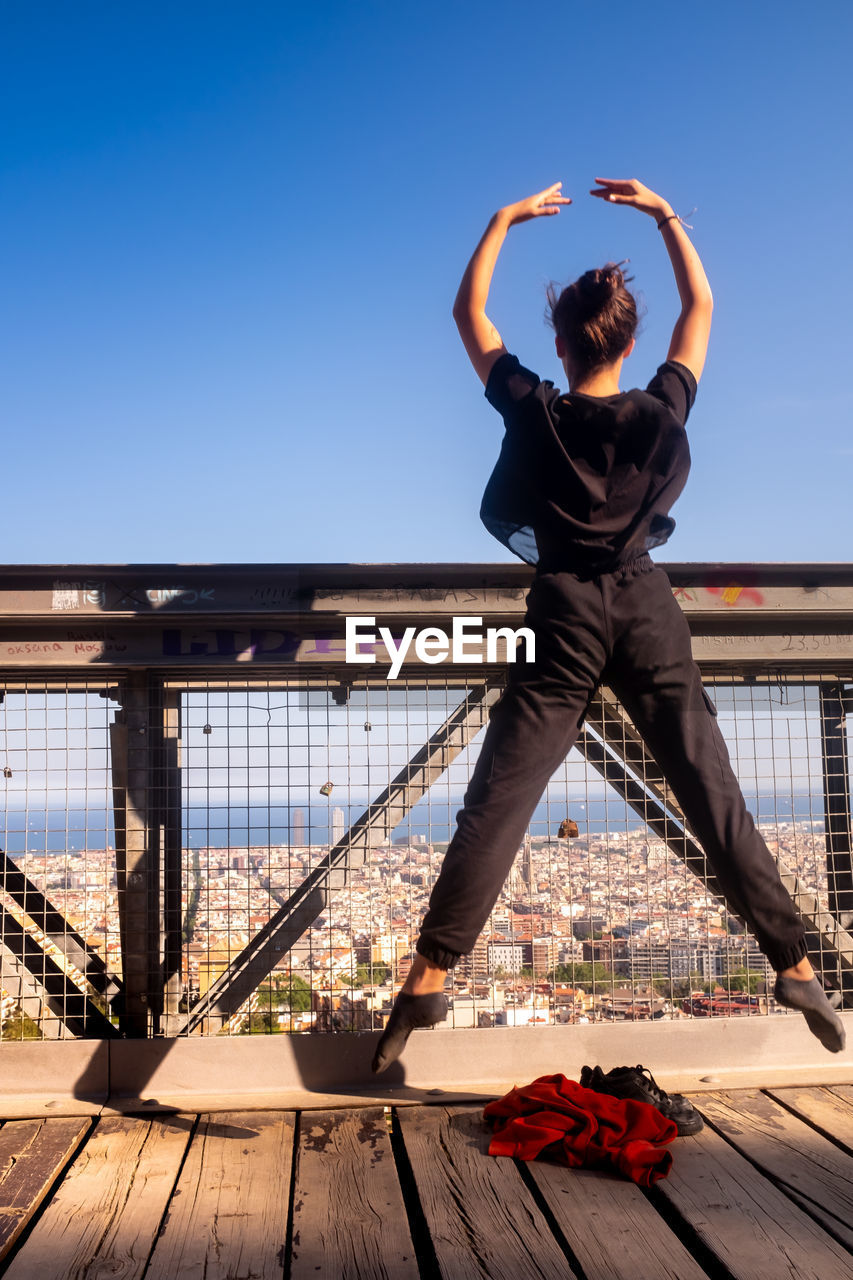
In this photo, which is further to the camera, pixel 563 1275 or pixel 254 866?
pixel 254 866

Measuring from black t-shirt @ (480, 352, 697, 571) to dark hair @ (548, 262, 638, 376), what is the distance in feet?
0.46

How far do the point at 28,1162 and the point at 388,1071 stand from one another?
→ 1.06 meters

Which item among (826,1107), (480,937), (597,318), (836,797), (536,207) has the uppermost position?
(536,207)

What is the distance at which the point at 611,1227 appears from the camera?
2117 mm

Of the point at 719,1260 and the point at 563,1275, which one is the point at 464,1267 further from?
the point at 719,1260

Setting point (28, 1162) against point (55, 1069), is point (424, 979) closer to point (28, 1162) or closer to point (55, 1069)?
point (28, 1162)

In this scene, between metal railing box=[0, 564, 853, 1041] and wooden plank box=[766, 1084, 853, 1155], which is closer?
wooden plank box=[766, 1084, 853, 1155]

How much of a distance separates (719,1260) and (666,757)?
1056 mm

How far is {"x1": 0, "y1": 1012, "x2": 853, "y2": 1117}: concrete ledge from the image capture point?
296 centimetres

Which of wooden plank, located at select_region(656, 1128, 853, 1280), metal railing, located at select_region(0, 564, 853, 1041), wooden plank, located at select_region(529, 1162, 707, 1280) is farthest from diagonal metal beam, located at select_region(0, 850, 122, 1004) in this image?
wooden plank, located at select_region(656, 1128, 853, 1280)

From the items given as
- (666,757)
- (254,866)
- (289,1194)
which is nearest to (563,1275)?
(289,1194)

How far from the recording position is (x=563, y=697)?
2.41 m

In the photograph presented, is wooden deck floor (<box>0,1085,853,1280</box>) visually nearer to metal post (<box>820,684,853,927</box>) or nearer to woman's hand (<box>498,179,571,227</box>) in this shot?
metal post (<box>820,684,853,927</box>)

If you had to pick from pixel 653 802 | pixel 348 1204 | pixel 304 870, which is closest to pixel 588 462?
pixel 653 802
